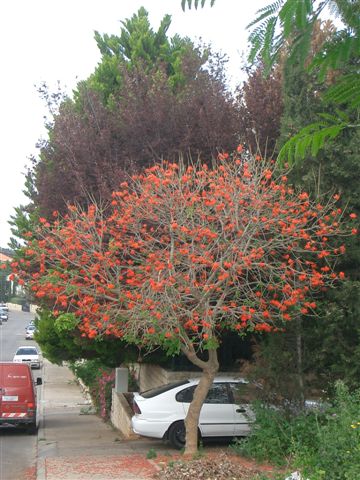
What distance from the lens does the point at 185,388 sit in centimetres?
1255

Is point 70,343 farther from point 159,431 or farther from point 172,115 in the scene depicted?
point 172,115

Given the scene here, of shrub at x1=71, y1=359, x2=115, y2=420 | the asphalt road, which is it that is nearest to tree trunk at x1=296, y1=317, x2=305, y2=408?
the asphalt road

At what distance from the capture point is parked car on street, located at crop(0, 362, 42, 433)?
54.1 ft

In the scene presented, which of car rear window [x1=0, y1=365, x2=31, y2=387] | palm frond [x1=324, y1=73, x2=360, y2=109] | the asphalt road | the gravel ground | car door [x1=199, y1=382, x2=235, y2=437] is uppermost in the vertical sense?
palm frond [x1=324, y1=73, x2=360, y2=109]

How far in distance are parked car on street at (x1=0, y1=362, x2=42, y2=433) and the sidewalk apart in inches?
23.9

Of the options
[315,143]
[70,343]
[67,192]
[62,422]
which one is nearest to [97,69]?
[67,192]

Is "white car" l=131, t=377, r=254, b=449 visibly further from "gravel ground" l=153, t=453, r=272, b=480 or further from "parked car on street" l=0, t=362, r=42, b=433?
"parked car on street" l=0, t=362, r=42, b=433

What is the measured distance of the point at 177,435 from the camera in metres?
12.3

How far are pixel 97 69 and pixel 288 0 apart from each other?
1592 cm

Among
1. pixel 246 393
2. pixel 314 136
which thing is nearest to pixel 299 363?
pixel 246 393

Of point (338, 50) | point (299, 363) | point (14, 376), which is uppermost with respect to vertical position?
point (338, 50)

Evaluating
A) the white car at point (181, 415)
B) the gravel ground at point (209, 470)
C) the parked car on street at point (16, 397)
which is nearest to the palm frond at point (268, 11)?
the gravel ground at point (209, 470)

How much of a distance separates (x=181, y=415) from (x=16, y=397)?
594cm

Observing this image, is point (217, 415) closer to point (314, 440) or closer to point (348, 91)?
point (314, 440)
